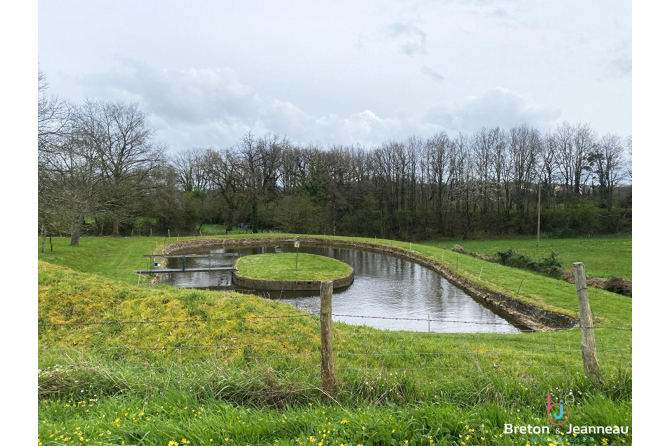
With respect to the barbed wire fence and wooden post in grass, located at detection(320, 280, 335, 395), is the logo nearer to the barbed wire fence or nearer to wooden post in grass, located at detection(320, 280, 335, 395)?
the barbed wire fence

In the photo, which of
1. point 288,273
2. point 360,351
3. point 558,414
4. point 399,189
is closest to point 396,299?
point 288,273

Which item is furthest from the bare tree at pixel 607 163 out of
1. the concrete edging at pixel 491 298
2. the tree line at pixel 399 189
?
the concrete edging at pixel 491 298

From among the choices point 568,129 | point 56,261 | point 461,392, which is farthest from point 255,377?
point 568,129

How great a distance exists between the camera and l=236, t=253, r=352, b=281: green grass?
57.0 ft

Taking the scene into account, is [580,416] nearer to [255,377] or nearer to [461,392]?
[461,392]

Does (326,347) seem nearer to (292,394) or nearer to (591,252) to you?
(292,394)

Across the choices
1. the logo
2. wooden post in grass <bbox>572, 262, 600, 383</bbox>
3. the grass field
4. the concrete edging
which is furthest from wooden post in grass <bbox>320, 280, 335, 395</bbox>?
the concrete edging

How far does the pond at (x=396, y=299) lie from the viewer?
11578mm

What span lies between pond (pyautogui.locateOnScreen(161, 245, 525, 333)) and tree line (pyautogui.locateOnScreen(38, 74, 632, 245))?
2209 cm

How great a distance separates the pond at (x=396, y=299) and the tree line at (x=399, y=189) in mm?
22094

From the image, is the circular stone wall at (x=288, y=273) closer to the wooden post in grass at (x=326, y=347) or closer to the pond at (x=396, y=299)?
the pond at (x=396, y=299)

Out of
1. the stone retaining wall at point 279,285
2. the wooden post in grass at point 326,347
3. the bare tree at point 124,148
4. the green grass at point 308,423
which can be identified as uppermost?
the bare tree at point 124,148

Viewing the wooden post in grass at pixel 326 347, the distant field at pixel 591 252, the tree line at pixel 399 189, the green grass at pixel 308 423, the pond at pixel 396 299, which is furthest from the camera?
the tree line at pixel 399 189

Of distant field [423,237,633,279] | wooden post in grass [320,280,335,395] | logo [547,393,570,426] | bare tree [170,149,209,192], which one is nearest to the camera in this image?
logo [547,393,570,426]
